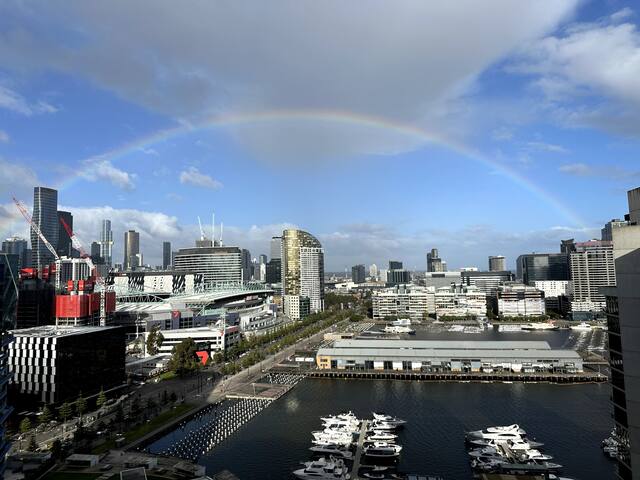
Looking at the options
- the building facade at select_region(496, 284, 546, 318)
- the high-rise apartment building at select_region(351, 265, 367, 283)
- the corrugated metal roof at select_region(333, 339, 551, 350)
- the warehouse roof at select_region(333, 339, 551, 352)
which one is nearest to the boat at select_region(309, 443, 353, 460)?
the warehouse roof at select_region(333, 339, 551, 352)

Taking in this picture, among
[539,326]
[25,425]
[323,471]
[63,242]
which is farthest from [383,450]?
[63,242]

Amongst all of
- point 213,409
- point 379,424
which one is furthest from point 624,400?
point 213,409

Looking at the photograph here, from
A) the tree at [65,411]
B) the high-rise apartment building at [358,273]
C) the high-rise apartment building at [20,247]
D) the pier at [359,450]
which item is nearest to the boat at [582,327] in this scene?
the pier at [359,450]

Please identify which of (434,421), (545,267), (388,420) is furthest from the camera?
(545,267)

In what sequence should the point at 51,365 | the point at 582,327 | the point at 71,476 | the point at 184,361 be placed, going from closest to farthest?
the point at 71,476
the point at 51,365
the point at 184,361
the point at 582,327

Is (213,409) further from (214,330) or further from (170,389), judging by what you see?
(214,330)

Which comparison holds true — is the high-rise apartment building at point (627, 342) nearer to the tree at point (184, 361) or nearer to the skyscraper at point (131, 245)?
the tree at point (184, 361)

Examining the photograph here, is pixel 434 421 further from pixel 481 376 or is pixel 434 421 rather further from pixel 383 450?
pixel 481 376
